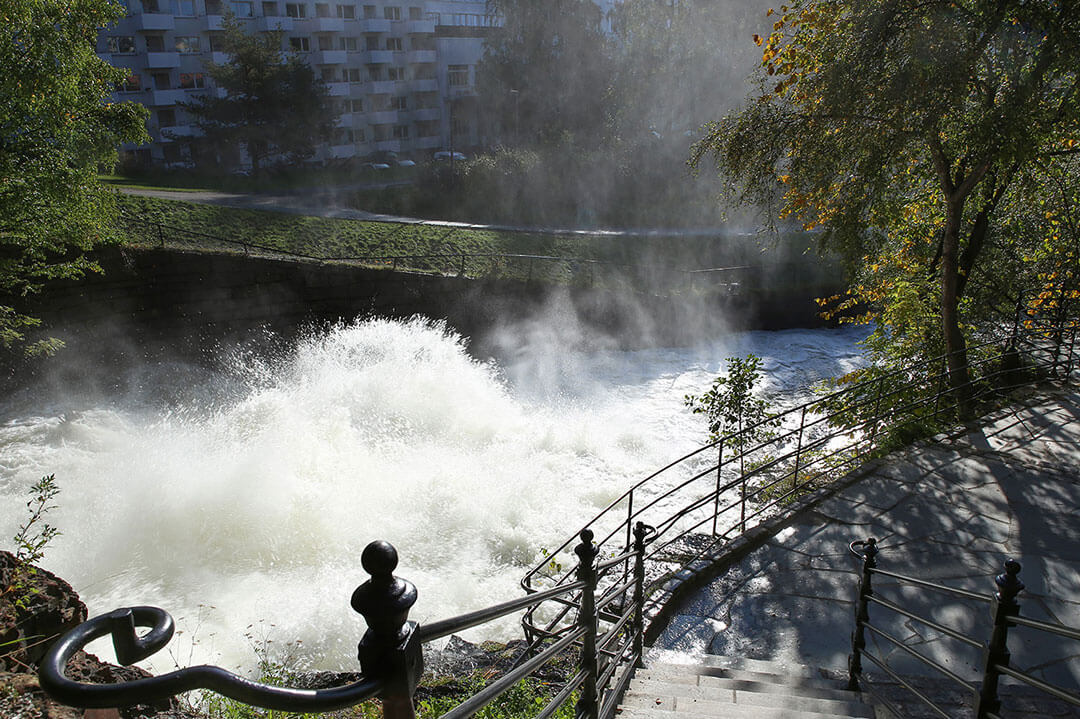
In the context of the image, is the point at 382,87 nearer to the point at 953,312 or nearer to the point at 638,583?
the point at 953,312

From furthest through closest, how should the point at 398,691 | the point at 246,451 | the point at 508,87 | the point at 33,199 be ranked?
the point at 508,87 → the point at 246,451 → the point at 33,199 → the point at 398,691

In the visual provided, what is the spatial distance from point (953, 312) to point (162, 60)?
43.2 metres

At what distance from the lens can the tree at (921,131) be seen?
325 inches

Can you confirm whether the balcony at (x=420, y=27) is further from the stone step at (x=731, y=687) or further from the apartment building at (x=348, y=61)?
the stone step at (x=731, y=687)

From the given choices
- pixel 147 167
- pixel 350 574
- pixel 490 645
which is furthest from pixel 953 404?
pixel 147 167

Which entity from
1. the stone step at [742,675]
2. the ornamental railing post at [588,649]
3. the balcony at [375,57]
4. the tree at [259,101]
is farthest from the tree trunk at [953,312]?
the balcony at [375,57]

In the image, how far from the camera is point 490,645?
7504 mm

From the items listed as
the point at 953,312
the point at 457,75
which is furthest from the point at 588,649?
the point at 457,75

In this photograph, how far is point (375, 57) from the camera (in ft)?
149

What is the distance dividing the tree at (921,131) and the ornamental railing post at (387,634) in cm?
927

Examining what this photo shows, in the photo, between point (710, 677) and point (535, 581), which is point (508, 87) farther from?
point (710, 677)

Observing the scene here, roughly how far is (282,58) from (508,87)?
505 inches

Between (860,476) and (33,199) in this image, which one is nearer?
(860,476)

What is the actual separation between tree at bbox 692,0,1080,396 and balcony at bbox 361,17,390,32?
40525mm
